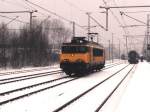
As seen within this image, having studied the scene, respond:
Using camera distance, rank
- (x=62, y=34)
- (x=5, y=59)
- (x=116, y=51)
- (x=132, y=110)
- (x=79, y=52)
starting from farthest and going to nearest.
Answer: (x=116, y=51), (x=62, y=34), (x=5, y=59), (x=79, y=52), (x=132, y=110)

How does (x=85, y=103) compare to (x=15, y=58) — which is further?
(x=15, y=58)

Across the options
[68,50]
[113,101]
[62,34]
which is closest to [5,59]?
[68,50]

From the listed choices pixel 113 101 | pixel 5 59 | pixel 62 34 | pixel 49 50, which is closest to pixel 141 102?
pixel 113 101

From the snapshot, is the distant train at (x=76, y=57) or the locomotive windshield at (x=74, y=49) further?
the locomotive windshield at (x=74, y=49)

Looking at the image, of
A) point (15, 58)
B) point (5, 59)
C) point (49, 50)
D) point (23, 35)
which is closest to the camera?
point (5, 59)

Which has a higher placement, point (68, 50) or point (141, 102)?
point (68, 50)

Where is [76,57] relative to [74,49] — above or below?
below

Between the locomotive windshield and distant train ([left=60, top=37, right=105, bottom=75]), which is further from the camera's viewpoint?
the locomotive windshield

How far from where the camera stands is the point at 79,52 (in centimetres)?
2961

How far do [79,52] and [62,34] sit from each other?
219 feet

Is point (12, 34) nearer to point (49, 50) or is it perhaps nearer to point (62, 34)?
point (49, 50)

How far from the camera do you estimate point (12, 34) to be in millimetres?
49000

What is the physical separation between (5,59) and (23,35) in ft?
29.7

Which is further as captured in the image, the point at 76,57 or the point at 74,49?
the point at 74,49
